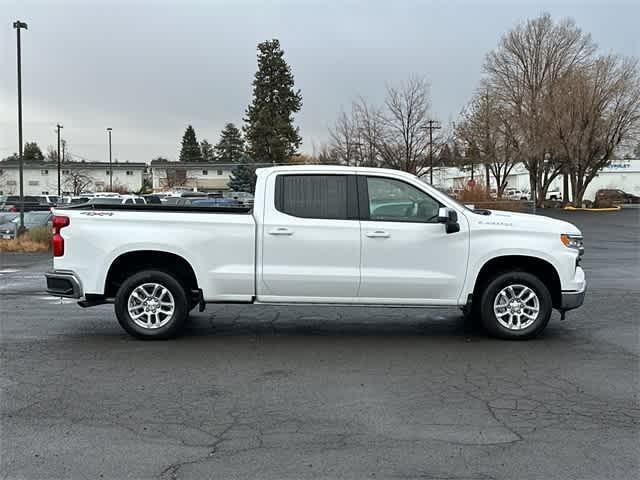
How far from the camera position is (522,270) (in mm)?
7703

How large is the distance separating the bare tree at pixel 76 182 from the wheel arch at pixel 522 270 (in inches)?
2300

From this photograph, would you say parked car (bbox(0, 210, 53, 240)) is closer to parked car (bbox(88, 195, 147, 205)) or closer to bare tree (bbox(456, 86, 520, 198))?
parked car (bbox(88, 195, 147, 205))

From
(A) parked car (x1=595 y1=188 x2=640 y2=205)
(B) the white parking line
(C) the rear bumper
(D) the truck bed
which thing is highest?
(A) parked car (x1=595 y1=188 x2=640 y2=205)

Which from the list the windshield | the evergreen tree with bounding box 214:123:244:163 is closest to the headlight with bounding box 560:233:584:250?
the windshield

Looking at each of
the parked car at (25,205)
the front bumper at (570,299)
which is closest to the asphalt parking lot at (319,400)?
the front bumper at (570,299)

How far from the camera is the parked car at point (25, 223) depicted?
2150 centimetres

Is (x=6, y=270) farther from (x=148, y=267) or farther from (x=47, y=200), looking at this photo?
(x=47, y=200)

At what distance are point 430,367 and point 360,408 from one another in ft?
4.88

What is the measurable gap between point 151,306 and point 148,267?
0.50 m

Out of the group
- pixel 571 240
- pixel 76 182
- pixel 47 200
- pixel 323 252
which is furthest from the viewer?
pixel 76 182

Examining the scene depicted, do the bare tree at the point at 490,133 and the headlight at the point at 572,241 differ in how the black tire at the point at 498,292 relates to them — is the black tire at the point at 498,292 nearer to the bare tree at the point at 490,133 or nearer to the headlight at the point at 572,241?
the headlight at the point at 572,241

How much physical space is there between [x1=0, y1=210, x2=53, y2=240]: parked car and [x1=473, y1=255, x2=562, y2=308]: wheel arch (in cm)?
1816

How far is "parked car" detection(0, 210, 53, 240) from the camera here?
2150 cm

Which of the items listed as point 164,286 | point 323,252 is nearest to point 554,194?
point 323,252
